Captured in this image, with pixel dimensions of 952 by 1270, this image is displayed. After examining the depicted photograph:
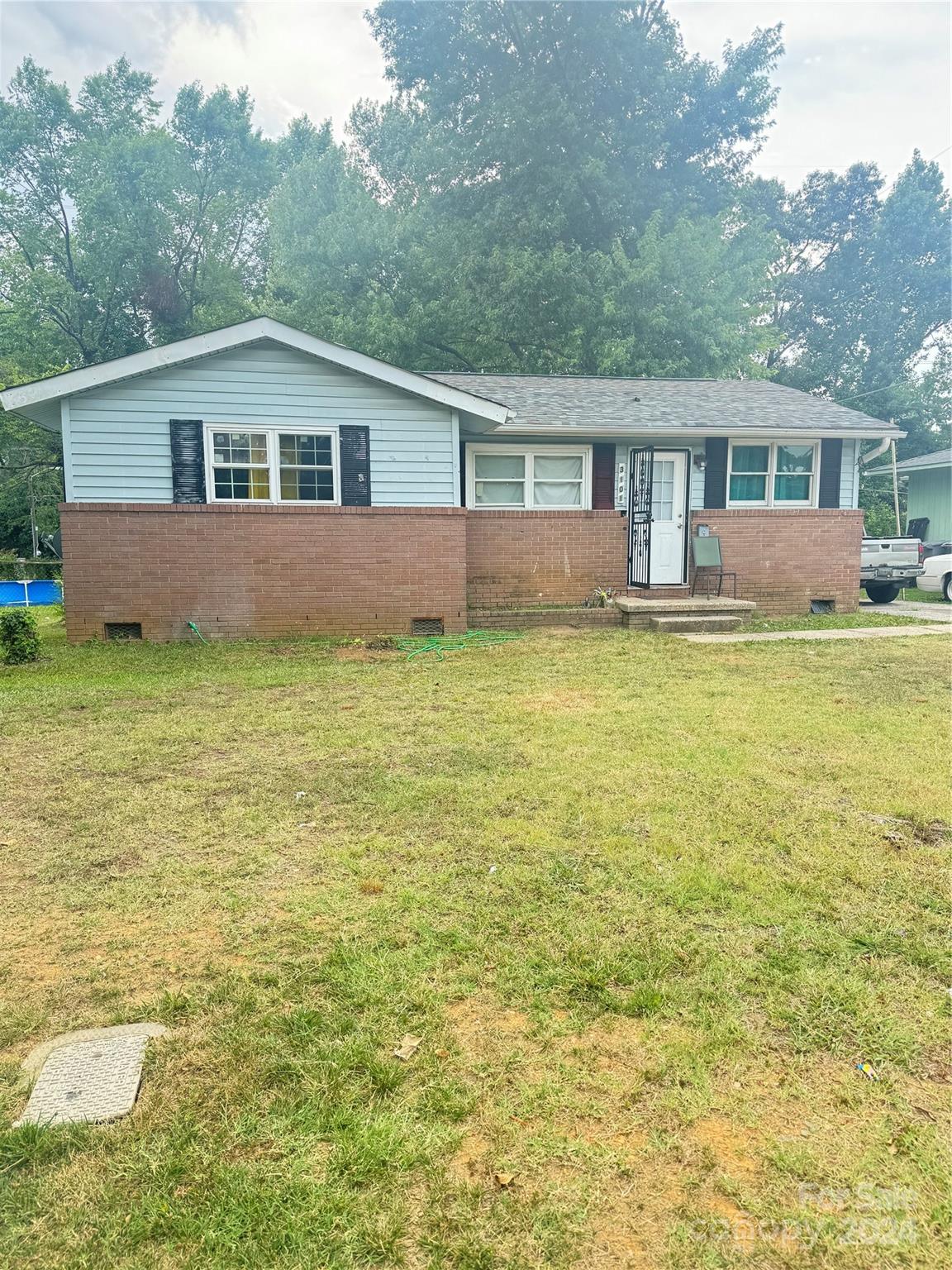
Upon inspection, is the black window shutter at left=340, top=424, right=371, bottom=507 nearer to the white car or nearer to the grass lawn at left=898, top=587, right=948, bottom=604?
the white car

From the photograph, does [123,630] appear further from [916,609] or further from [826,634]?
[916,609]

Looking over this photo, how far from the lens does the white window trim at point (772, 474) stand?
13.8 m

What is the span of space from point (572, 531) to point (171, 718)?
8375 mm

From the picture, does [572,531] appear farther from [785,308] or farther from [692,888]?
[785,308]

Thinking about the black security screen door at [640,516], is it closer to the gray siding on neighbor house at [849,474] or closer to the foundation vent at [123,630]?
the gray siding on neighbor house at [849,474]

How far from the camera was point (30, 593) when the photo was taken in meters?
19.5

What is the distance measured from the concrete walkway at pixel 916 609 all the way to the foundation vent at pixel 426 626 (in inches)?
319

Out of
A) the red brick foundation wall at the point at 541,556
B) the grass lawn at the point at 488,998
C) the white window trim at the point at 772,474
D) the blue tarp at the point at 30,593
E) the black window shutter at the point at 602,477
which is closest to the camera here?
the grass lawn at the point at 488,998

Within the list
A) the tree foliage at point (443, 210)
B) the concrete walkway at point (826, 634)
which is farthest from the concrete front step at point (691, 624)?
the tree foliage at point (443, 210)

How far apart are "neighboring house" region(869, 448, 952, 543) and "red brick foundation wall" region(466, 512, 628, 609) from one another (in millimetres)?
14953

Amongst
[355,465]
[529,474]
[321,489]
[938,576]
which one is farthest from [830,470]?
[321,489]

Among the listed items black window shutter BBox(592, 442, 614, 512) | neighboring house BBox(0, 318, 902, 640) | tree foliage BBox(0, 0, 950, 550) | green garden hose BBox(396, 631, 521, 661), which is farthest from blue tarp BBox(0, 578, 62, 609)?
black window shutter BBox(592, 442, 614, 512)

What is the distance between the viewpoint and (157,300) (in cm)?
2888

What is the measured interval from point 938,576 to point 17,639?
17.7 m
